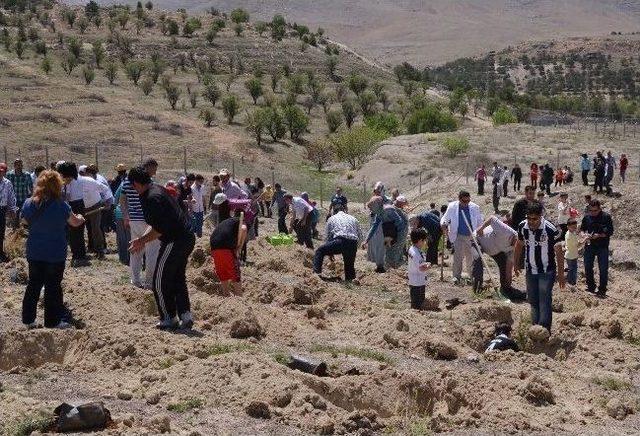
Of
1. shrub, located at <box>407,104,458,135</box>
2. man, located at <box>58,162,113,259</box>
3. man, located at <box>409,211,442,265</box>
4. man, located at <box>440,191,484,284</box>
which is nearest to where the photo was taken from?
man, located at <box>58,162,113,259</box>

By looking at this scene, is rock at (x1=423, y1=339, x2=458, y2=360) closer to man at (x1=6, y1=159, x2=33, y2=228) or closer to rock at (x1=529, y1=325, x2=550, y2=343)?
rock at (x1=529, y1=325, x2=550, y2=343)

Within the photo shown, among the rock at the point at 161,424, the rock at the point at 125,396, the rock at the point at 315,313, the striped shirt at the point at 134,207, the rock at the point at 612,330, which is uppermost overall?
the striped shirt at the point at 134,207

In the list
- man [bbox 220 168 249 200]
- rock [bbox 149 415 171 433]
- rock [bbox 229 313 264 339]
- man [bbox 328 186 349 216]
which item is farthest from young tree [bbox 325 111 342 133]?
rock [bbox 149 415 171 433]

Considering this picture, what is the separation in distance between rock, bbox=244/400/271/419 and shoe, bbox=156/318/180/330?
2.35 metres

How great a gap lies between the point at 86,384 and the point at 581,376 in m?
4.26

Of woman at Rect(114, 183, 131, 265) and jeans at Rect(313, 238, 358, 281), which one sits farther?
jeans at Rect(313, 238, 358, 281)

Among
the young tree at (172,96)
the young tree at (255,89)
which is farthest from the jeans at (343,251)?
the young tree at (255,89)

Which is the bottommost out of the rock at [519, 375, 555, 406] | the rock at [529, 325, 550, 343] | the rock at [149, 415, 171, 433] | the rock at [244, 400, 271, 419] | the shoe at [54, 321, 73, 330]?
the rock at [529, 325, 550, 343]

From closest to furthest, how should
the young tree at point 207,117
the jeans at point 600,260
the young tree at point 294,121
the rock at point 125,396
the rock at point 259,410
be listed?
the rock at point 259,410 → the rock at point 125,396 → the jeans at point 600,260 → the young tree at point 207,117 → the young tree at point 294,121

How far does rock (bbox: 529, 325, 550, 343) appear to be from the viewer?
34.8ft

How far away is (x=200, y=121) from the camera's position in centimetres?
6362

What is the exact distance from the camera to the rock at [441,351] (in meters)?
9.89

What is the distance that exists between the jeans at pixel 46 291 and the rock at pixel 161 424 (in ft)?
9.82

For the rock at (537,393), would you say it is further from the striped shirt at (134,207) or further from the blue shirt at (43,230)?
the striped shirt at (134,207)
